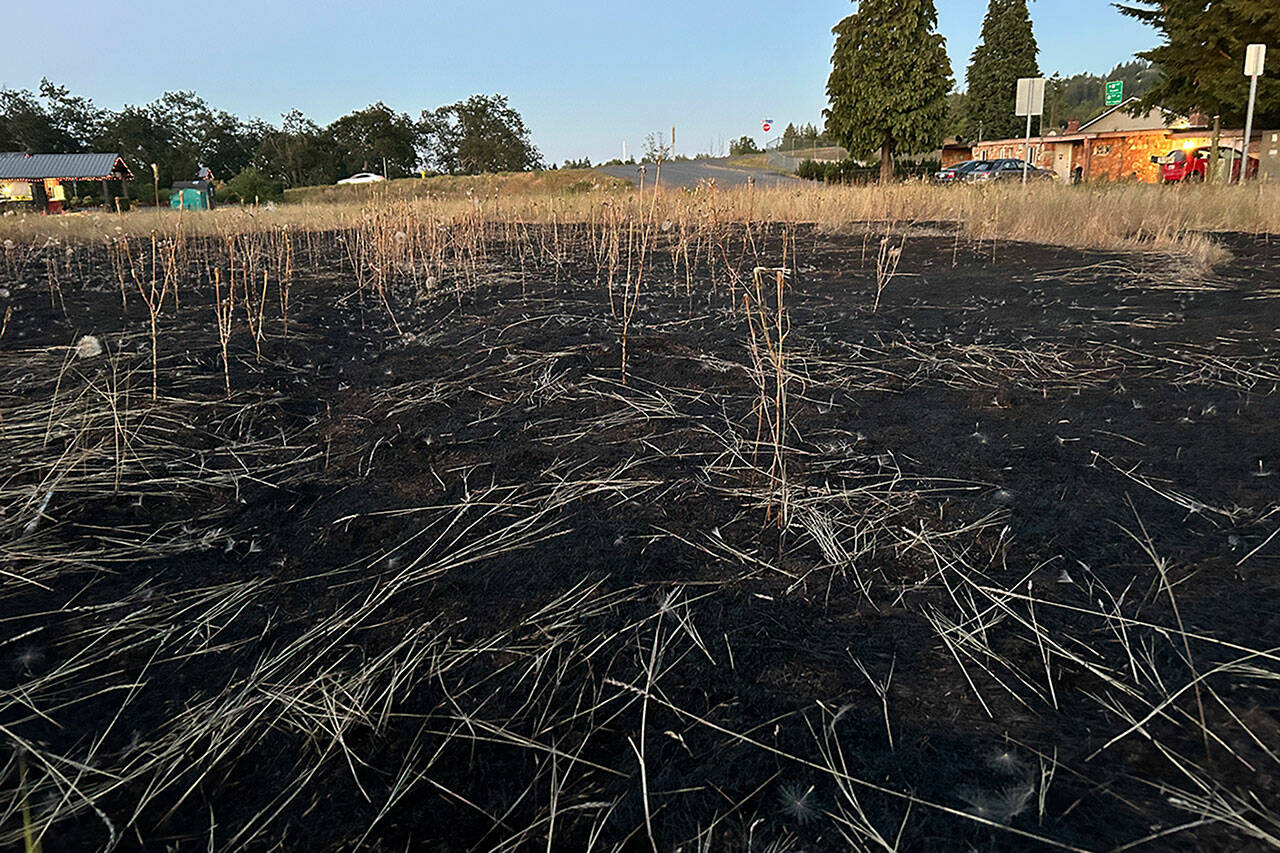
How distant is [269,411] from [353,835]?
203 cm

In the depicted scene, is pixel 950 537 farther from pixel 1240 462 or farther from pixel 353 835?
pixel 353 835

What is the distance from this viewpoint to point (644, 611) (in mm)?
1391

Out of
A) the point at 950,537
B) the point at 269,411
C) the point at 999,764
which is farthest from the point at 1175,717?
the point at 269,411

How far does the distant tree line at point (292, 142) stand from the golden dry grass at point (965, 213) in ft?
85.8

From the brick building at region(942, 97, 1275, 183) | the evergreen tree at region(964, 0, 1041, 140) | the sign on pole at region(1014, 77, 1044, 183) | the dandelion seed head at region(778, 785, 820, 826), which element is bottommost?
the dandelion seed head at region(778, 785, 820, 826)

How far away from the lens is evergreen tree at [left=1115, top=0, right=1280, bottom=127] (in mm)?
13320

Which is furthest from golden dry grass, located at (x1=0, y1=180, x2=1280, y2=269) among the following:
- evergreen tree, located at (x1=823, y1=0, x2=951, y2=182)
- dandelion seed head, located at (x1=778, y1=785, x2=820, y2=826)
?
evergreen tree, located at (x1=823, y1=0, x2=951, y2=182)

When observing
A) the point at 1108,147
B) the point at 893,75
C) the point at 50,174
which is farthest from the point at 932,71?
the point at 50,174

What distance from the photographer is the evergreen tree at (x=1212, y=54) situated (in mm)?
13320

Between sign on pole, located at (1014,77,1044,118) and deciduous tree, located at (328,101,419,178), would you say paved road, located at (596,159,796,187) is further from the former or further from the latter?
deciduous tree, located at (328,101,419,178)

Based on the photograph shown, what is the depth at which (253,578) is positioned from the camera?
1.53m

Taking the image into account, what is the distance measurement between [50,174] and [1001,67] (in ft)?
156

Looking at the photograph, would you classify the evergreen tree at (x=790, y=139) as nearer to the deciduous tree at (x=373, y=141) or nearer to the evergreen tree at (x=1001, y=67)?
the evergreen tree at (x=1001, y=67)

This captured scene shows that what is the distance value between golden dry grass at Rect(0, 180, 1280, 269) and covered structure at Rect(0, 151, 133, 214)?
25.6 metres
